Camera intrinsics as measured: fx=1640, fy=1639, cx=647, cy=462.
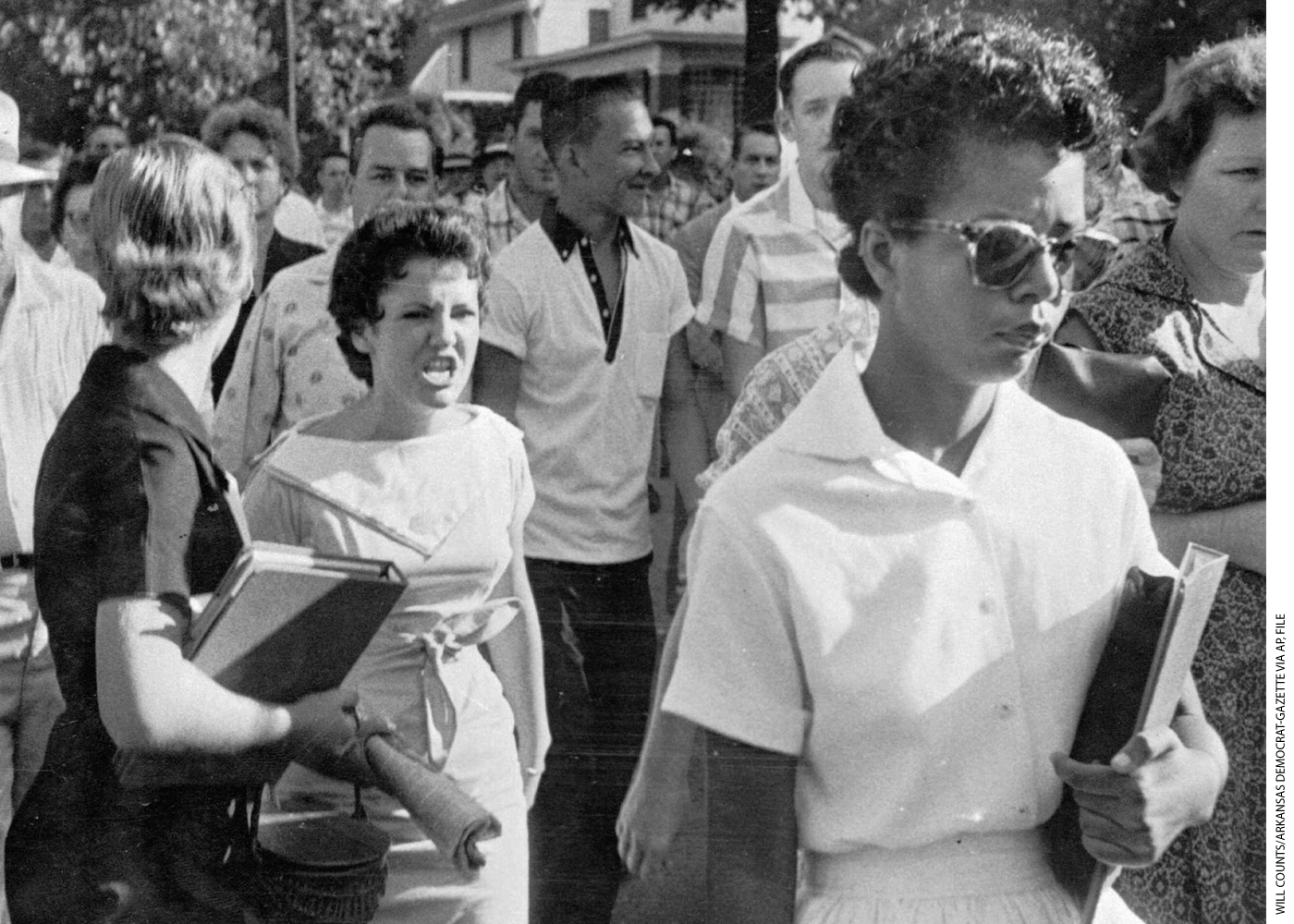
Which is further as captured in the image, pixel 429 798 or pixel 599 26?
pixel 599 26

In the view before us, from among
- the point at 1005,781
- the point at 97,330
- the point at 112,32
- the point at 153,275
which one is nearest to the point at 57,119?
the point at 112,32

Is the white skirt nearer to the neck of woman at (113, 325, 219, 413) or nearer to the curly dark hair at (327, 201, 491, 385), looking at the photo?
the neck of woman at (113, 325, 219, 413)

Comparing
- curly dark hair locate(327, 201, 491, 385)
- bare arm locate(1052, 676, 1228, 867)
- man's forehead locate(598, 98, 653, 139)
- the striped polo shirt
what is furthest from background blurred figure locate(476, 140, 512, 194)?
bare arm locate(1052, 676, 1228, 867)

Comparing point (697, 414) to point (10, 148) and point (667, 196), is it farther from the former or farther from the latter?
point (667, 196)

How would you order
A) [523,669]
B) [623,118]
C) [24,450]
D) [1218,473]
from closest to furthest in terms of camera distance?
1. [1218,473]
2. [523,669]
3. [24,450]
4. [623,118]

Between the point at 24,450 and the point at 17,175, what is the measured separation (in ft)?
1.65

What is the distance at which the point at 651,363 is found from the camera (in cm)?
345

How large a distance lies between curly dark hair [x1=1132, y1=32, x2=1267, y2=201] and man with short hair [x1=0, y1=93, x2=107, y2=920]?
1749 mm

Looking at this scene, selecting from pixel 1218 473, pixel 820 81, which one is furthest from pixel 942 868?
pixel 820 81

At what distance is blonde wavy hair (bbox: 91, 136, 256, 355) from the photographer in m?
Result: 2.09

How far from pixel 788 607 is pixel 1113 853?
40 cm

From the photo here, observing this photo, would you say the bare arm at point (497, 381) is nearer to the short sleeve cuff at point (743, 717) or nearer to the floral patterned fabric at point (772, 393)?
the floral patterned fabric at point (772, 393)

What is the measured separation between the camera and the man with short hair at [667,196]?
412 centimetres

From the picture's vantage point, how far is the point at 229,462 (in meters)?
3.01
